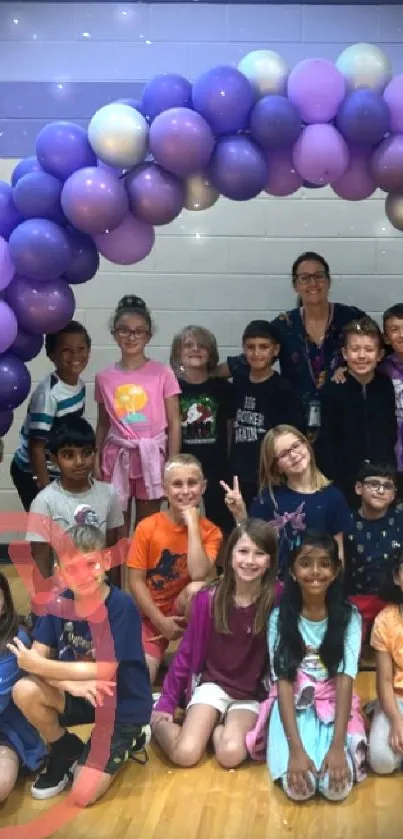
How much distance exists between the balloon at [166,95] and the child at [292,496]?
0.92 metres

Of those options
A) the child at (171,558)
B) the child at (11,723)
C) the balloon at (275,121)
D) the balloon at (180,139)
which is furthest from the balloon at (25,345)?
the balloon at (275,121)

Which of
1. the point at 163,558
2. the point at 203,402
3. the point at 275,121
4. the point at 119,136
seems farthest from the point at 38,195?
the point at 163,558

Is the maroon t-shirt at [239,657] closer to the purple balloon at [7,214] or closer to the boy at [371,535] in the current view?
the boy at [371,535]

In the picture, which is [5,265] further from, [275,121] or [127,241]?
[275,121]

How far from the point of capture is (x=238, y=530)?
236 cm

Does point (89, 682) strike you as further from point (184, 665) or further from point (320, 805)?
point (320, 805)

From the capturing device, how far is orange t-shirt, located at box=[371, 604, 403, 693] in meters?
2.31

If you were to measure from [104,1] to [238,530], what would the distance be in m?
1.72

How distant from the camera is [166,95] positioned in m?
2.50

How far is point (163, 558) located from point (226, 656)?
41cm

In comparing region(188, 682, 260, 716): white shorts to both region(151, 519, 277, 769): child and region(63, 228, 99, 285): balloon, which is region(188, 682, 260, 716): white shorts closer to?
region(151, 519, 277, 769): child

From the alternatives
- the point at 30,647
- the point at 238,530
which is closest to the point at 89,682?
the point at 30,647

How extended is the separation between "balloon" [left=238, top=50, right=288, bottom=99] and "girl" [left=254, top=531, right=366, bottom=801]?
3.89ft

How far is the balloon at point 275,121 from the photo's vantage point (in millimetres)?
2455
